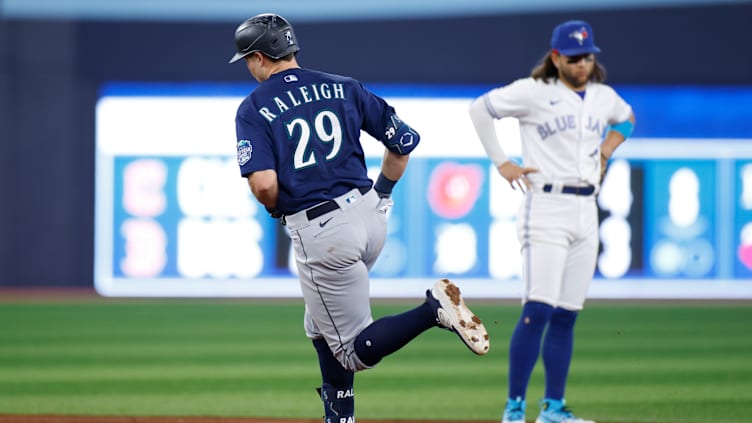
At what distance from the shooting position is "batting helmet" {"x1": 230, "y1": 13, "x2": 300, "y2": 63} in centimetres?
452

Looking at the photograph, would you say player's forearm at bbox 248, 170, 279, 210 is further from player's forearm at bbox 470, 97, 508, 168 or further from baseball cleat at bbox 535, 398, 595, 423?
baseball cleat at bbox 535, 398, 595, 423

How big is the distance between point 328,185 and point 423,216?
35.9 feet

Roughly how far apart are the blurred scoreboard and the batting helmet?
10622 mm

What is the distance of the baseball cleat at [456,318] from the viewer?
14.3 feet

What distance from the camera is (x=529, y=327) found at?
207 inches

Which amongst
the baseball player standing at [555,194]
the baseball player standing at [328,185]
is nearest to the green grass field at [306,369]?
the baseball player standing at [555,194]

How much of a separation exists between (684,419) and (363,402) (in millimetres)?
1739

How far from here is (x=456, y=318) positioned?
4.39 metres

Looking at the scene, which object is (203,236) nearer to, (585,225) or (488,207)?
(488,207)

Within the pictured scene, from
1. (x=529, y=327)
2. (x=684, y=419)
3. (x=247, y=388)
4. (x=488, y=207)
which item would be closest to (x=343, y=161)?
(x=529, y=327)

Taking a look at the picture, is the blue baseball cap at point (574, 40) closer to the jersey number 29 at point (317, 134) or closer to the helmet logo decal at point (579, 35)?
the helmet logo decal at point (579, 35)

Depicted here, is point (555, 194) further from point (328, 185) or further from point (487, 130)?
point (328, 185)

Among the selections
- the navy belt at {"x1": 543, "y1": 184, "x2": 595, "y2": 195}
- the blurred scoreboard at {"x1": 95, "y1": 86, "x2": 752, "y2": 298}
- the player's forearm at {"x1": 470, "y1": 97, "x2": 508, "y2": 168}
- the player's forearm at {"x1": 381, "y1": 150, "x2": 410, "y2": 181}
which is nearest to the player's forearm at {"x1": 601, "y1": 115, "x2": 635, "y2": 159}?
the navy belt at {"x1": 543, "y1": 184, "x2": 595, "y2": 195}

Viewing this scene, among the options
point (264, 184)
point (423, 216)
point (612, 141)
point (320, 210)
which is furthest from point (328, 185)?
point (423, 216)
